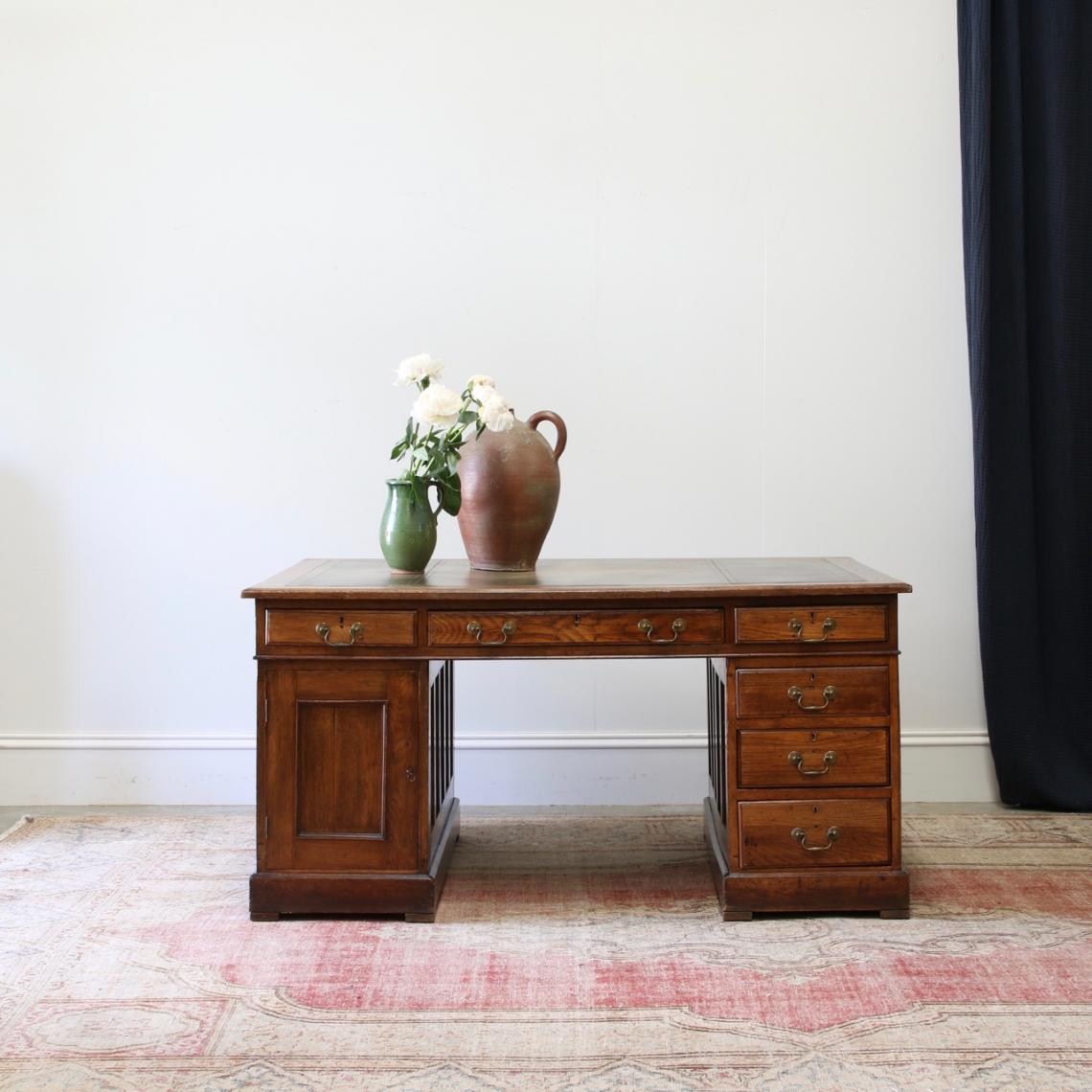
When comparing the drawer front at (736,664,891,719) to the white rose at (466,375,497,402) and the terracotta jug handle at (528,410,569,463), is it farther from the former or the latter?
the white rose at (466,375,497,402)

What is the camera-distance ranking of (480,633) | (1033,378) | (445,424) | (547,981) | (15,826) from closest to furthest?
(547,981), (480,633), (445,424), (15,826), (1033,378)

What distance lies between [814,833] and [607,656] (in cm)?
61

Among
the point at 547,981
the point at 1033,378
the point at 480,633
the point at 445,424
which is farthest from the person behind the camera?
the point at 1033,378

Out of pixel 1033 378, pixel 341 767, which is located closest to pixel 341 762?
pixel 341 767

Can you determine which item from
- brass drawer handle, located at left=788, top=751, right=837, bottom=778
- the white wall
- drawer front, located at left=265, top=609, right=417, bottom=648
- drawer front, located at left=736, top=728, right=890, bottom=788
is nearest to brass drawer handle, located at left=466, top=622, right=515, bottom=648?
drawer front, located at left=265, top=609, right=417, bottom=648

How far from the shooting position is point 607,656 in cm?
247

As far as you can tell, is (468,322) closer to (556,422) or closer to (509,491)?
(556,422)

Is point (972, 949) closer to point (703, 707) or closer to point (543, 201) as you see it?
point (703, 707)

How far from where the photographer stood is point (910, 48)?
3357 mm

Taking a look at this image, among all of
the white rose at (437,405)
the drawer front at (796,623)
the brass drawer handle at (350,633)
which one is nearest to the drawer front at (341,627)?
the brass drawer handle at (350,633)

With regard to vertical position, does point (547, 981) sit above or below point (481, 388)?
below

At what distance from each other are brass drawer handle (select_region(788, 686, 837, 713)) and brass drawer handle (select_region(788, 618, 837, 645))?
0.11 m

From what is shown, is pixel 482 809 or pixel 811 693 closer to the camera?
pixel 811 693

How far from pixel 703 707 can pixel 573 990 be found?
4.68ft
